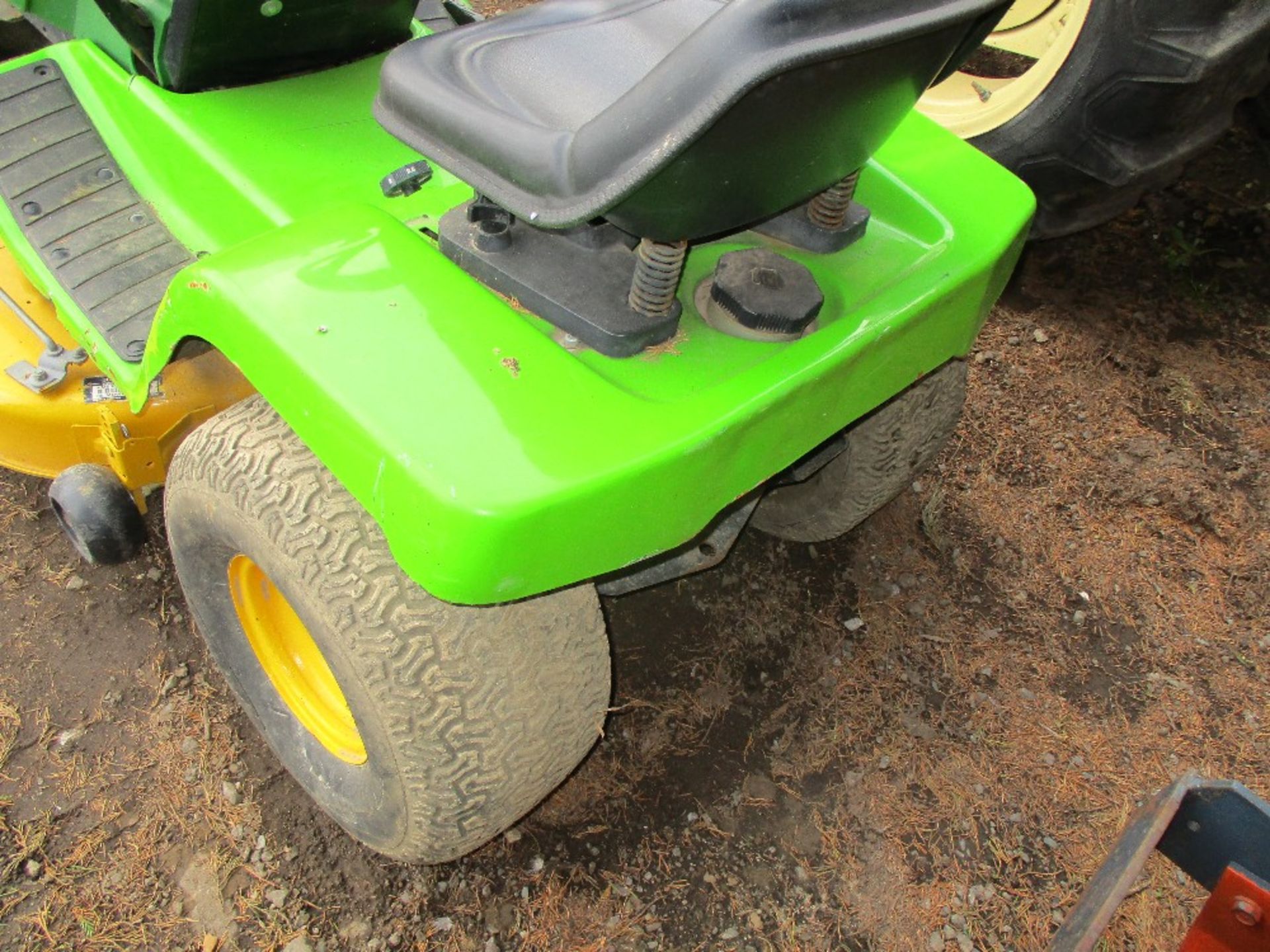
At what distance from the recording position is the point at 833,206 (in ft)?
4.08

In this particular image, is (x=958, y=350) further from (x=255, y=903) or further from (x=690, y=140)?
(x=255, y=903)

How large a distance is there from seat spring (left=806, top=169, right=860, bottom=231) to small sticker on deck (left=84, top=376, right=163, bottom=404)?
41.9 inches

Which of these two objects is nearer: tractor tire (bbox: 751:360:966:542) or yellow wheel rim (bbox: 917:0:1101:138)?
tractor tire (bbox: 751:360:966:542)

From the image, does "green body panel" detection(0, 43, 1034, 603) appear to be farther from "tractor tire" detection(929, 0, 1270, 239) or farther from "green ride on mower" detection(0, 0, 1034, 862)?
"tractor tire" detection(929, 0, 1270, 239)

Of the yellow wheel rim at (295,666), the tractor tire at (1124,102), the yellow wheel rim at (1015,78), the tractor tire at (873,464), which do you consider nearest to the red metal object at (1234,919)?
the tractor tire at (873,464)

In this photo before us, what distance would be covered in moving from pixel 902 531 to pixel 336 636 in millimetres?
1235

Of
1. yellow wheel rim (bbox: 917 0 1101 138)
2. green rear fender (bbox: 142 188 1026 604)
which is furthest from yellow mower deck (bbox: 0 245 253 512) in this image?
yellow wheel rim (bbox: 917 0 1101 138)

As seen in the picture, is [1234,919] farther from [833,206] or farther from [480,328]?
[480,328]

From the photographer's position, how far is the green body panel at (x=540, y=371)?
38.4 inches

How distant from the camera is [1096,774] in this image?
67.4 inches

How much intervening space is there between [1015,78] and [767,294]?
1.61 m

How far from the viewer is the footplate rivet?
1063 mm

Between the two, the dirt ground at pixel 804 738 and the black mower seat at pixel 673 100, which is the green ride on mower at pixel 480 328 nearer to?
the black mower seat at pixel 673 100

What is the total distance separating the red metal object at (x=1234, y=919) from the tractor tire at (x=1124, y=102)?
52.3 inches
